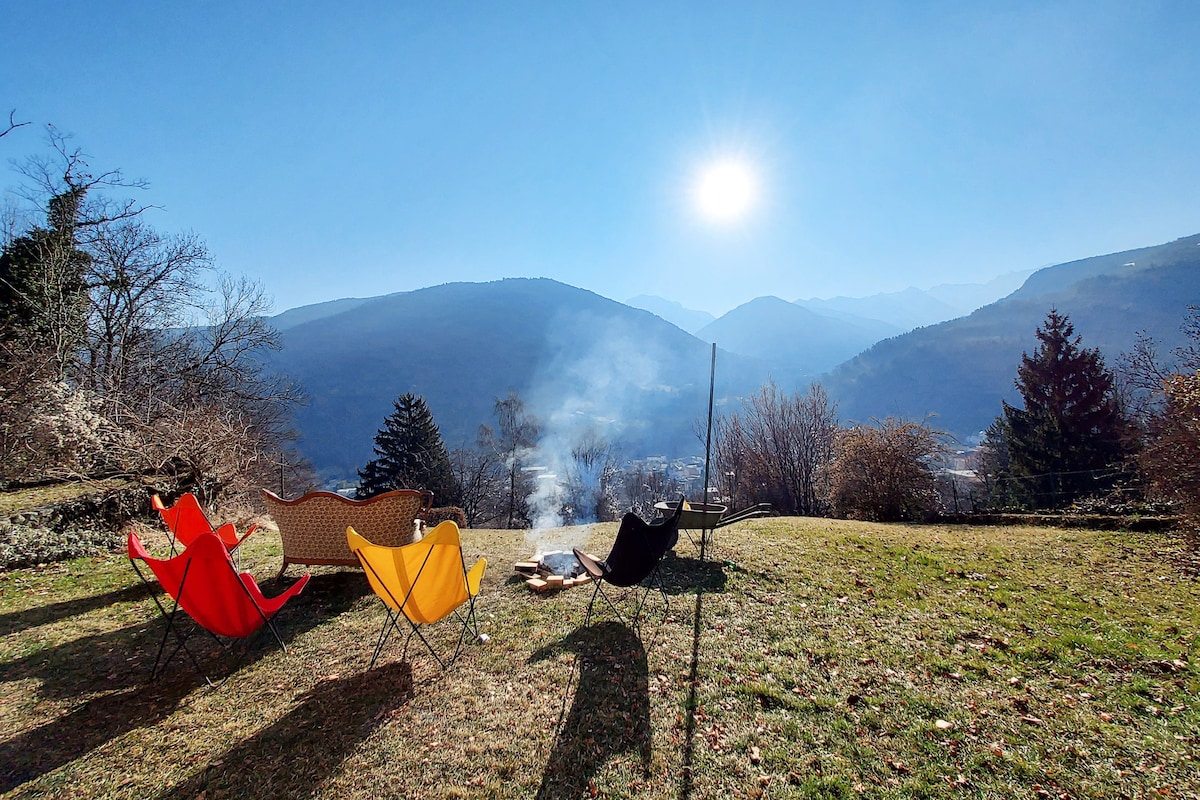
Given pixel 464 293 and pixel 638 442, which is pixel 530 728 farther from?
pixel 464 293

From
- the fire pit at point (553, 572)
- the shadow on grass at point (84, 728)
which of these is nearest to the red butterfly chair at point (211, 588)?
the shadow on grass at point (84, 728)

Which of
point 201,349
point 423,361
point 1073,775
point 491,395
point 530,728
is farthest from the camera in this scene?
point 423,361

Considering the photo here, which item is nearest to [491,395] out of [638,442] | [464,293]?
[638,442]

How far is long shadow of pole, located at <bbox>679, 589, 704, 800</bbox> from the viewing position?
101 inches

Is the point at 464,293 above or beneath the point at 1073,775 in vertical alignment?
above

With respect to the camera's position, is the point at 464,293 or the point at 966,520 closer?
the point at 966,520

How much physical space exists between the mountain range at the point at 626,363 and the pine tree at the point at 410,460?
11235 mm

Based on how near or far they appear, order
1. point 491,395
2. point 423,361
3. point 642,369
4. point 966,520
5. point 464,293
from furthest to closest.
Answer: point 464,293
point 642,369
point 423,361
point 491,395
point 966,520

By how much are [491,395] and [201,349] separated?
209ft

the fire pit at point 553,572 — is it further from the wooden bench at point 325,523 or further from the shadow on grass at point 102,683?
the shadow on grass at point 102,683

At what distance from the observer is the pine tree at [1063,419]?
18062 mm

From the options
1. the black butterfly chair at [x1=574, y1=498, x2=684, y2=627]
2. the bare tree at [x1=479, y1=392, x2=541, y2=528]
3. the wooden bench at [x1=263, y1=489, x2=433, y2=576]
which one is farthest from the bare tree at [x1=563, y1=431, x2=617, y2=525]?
the black butterfly chair at [x1=574, y1=498, x2=684, y2=627]

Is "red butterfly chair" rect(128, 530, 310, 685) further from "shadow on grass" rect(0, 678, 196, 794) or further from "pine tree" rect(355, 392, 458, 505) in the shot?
"pine tree" rect(355, 392, 458, 505)

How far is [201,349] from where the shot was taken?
18688mm
